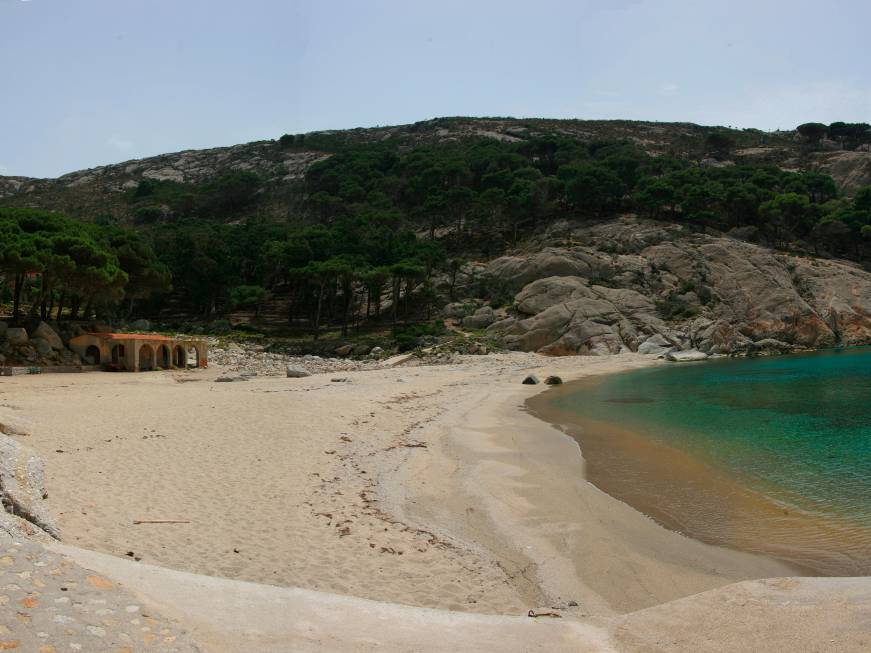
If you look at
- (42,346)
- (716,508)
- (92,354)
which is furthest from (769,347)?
(42,346)

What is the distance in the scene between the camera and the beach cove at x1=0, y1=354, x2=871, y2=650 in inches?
244

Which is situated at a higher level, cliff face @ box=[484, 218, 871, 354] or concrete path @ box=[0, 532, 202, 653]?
cliff face @ box=[484, 218, 871, 354]

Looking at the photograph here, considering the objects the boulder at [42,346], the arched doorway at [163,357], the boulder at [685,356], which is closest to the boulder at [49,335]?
the boulder at [42,346]

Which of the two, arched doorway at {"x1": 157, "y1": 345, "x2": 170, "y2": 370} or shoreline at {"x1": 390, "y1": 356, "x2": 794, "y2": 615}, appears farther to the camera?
arched doorway at {"x1": 157, "y1": 345, "x2": 170, "y2": 370}

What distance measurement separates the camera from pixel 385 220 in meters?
→ 72.3

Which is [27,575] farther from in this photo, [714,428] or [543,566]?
[714,428]

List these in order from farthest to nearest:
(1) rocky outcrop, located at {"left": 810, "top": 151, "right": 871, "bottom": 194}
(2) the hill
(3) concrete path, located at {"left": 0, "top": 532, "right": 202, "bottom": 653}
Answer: (2) the hill < (1) rocky outcrop, located at {"left": 810, "top": 151, "right": 871, "bottom": 194} < (3) concrete path, located at {"left": 0, "top": 532, "right": 202, "bottom": 653}

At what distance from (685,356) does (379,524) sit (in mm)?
42901

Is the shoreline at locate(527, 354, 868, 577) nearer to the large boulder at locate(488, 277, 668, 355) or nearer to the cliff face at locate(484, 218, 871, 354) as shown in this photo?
the large boulder at locate(488, 277, 668, 355)

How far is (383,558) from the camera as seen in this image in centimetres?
795

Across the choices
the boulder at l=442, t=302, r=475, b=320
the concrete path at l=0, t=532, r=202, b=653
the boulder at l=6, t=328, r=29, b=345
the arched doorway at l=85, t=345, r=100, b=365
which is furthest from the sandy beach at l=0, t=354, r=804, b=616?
the boulder at l=442, t=302, r=475, b=320

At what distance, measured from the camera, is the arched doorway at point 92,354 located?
32.9 m

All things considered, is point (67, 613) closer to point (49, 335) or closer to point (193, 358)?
point (49, 335)

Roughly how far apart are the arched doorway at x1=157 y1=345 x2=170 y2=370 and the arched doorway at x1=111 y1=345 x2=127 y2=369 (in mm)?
1978
